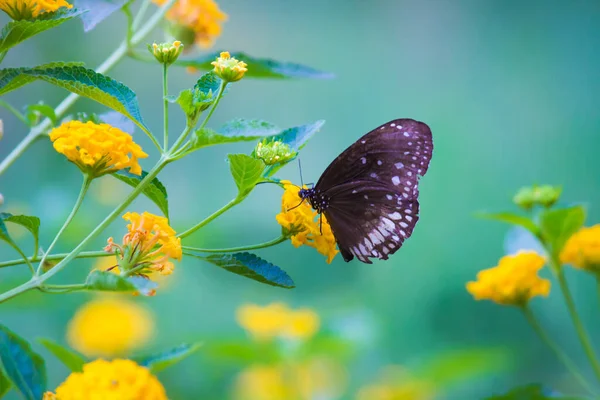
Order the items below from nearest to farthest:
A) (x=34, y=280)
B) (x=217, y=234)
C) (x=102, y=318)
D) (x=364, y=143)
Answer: (x=34, y=280), (x=364, y=143), (x=102, y=318), (x=217, y=234)

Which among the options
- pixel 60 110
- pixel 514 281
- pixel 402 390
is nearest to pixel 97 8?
pixel 60 110

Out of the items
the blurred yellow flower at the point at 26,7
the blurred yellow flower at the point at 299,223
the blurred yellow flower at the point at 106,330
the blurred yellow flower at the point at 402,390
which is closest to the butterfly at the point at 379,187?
the blurred yellow flower at the point at 299,223

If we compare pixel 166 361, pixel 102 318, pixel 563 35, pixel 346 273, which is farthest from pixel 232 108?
pixel 166 361

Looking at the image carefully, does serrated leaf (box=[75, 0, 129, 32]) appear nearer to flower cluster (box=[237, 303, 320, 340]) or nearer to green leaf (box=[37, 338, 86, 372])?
green leaf (box=[37, 338, 86, 372])

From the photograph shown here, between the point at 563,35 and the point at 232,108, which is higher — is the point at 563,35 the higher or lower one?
the higher one

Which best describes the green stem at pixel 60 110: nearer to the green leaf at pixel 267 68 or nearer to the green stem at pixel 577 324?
the green leaf at pixel 267 68

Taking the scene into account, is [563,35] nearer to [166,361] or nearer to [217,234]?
[217,234]

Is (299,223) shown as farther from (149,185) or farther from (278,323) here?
(278,323)
